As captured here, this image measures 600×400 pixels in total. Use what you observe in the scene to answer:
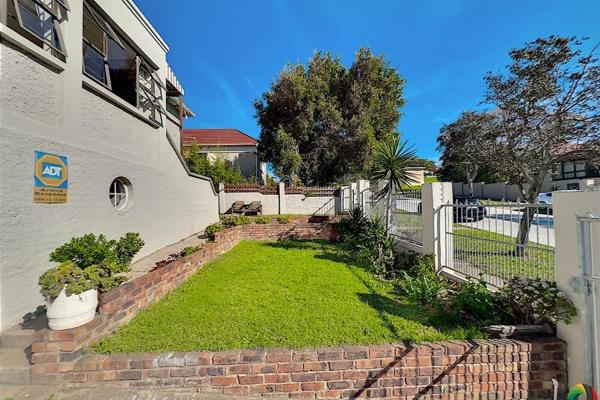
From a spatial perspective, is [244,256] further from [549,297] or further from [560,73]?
[560,73]

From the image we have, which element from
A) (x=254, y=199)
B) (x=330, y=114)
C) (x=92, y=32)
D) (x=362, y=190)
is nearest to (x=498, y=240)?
(x=362, y=190)

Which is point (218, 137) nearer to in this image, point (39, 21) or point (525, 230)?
point (39, 21)

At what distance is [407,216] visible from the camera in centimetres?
631

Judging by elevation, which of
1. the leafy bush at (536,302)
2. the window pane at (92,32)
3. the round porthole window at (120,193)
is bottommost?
the leafy bush at (536,302)

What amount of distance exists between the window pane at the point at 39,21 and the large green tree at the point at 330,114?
1187cm

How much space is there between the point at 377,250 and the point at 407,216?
3.84 feet

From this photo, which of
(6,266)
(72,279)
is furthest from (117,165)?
(72,279)

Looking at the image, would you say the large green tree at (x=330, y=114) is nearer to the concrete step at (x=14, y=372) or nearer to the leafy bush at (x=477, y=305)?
the leafy bush at (x=477, y=305)

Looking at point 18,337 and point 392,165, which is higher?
point 392,165

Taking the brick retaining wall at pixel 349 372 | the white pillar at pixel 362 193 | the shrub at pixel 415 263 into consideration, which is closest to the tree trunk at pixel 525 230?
the brick retaining wall at pixel 349 372

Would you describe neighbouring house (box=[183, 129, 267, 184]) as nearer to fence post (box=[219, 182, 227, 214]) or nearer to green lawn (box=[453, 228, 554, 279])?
fence post (box=[219, 182, 227, 214])

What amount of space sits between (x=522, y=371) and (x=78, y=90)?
7436mm

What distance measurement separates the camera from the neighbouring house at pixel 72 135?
3193 mm

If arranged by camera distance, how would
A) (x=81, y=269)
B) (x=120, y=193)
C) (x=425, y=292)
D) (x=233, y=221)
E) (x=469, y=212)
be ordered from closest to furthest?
1. (x=81, y=269)
2. (x=425, y=292)
3. (x=469, y=212)
4. (x=120, y=193)
5. (x=233, y=221)
